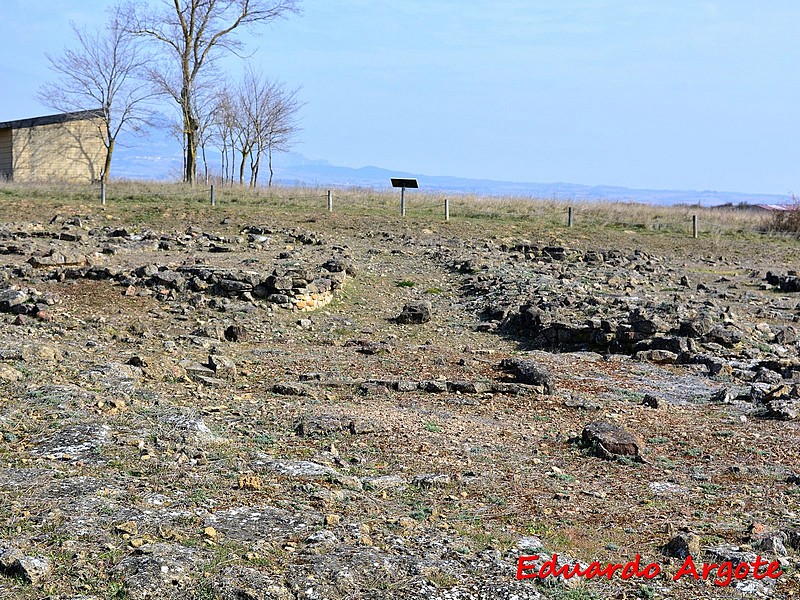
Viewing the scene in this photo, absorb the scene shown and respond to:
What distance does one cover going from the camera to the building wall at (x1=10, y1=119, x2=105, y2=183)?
132 feet

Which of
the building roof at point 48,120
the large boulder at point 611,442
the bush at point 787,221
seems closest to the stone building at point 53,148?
the building roof at point 48,120

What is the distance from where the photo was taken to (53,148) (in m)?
41.1

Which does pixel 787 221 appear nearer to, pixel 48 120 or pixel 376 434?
pixel 376 434

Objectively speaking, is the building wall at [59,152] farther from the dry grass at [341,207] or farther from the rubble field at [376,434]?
the rubble field at [376,434]

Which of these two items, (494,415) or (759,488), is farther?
(494,415)

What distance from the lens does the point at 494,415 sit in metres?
8.11

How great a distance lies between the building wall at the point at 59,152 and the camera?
132ft

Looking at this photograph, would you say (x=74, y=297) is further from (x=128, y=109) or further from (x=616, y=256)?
(x=128, y=109)

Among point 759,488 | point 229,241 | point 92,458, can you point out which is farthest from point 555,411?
point 229,241

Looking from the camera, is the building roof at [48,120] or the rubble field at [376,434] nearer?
the rubble field at [376,434]

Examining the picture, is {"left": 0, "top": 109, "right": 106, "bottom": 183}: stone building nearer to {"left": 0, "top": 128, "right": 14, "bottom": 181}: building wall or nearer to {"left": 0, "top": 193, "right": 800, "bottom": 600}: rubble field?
{"left": 0, "top": 128, "right": 14, "bottom": 181}: building wall

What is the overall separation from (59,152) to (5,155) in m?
2.35

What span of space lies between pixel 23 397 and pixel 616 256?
17.2 meters

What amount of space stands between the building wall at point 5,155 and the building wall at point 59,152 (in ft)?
1.50
